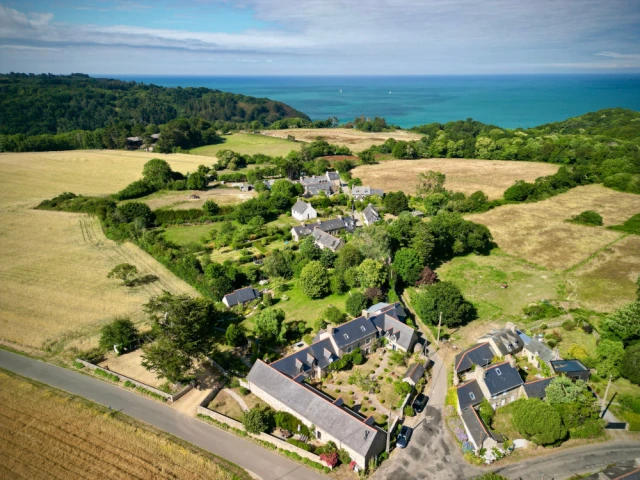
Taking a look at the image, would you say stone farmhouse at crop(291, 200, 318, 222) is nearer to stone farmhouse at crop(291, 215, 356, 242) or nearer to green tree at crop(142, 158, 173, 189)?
stone farmhouse at crop(291, 215, 356, 242)

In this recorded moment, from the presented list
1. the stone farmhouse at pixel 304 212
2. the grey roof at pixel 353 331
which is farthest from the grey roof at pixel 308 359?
the stone farmhouse at pixel 304 212

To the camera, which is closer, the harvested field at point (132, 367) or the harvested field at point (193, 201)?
the harvested field at point (132, 367)

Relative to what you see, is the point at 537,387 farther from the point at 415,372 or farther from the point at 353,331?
the point at 353,331

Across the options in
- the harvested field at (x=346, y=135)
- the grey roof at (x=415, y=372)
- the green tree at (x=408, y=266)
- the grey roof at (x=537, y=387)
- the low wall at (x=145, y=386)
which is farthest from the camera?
the harvested field at (x=346, y=135)

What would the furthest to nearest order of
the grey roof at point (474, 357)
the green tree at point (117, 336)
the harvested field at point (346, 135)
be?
the harvested field at point (346, 135)
the green tree at point (117, 336)
the grey roof at point (474, 357)

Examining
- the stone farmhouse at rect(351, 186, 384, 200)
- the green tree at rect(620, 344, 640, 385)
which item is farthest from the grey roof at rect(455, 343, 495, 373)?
the stone farmhouse at rect(351, 186, 384, 200)

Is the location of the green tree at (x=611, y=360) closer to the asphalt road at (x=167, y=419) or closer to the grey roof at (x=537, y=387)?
the grey roof at (x=537, y=387)
